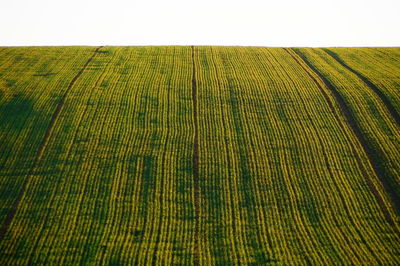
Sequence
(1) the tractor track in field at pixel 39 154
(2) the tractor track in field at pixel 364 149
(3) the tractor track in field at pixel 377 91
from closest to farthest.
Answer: (1) the tractor track in field at pixel 39 154
(2) the tractor track in field at pixel 364 149
(3) the tractor track in field at pixel 377 91

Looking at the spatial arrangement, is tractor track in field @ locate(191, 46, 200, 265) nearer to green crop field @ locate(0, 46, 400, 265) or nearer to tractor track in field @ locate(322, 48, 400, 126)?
green crop field @ locate(0, 46, 400, 265)

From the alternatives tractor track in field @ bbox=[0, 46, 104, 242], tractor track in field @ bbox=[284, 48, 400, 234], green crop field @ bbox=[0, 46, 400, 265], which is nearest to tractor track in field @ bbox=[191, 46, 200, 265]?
green crop field @ bbox=[0, 46, 400, 265]

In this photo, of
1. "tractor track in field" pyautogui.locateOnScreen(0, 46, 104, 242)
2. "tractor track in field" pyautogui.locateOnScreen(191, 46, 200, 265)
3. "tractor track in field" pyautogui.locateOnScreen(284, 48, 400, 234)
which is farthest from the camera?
"tractor track in field" pyautogui.locateOnScreen(284, 48, 400, 234)

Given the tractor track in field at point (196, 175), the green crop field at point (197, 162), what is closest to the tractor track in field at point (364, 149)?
the green crop field at point (197, 162)

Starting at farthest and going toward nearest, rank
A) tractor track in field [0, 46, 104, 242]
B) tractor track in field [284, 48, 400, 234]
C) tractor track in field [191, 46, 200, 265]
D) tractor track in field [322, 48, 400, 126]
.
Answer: tractor track in field [322, 48, 400, 126], tractor track in field [284, 48, 400, 234], tractor track in field [0, 46, 104, 242], tractor track in field [191, 46, 200, 265]

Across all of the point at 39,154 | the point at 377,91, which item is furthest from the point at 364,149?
the point at 39,154

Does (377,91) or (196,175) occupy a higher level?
(377,91)

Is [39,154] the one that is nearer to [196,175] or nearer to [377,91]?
[196,175]

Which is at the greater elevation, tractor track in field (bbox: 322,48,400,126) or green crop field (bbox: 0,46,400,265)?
tractor track in field (bbox: 322,48,400,126)

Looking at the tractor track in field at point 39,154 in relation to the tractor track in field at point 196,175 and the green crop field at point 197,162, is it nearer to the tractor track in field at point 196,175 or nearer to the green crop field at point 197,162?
the green crop field at point 197,162
